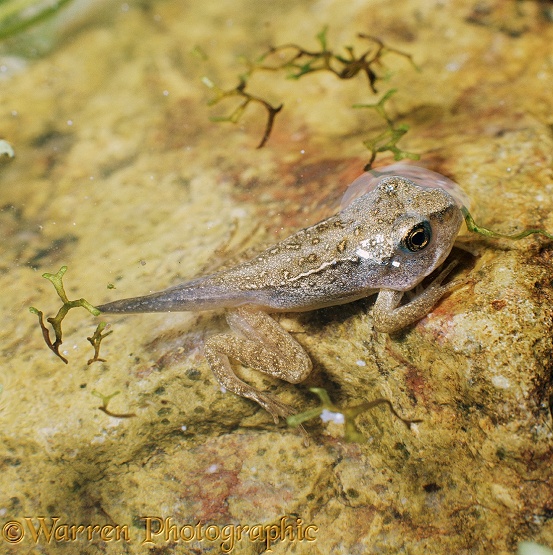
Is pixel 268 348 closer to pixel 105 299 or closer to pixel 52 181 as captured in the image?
pixel 105 299

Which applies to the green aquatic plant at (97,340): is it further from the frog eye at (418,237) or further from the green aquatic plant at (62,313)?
the frog eye at (418,237)

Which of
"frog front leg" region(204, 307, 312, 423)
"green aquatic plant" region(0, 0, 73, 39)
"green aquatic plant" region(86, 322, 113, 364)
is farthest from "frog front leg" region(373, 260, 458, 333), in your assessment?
"green aquatic plant" region(0, 0, 73, 39)

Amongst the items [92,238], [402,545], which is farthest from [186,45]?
[402,545]

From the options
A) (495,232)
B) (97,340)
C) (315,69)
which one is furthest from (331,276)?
(315,69)

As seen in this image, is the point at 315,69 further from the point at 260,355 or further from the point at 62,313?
the point at 62,313

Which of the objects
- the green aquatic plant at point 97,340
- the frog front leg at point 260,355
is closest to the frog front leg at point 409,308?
the frog front leg at point 260,355

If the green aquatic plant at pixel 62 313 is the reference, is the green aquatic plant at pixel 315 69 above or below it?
Result: above

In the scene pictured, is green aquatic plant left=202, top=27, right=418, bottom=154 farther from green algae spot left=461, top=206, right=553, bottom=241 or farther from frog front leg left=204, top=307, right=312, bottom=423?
frog front leg left=204, top=307, right=312, bottom=423
